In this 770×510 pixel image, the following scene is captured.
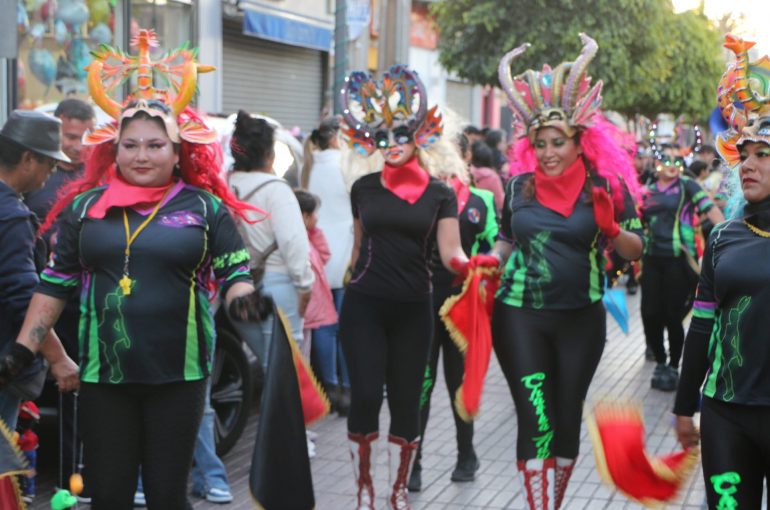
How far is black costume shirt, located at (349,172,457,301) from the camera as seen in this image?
6.20m

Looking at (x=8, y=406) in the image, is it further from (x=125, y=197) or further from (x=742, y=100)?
(x=742, y=100)

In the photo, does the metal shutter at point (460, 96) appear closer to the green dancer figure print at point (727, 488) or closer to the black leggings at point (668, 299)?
the black leggings at point (668, 299)

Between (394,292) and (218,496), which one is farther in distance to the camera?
(218,496)

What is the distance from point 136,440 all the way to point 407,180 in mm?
2346

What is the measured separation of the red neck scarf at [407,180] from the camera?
625cm

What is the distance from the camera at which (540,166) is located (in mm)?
5887

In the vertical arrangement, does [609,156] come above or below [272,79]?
below

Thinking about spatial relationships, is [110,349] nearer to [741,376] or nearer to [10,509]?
[10,509]

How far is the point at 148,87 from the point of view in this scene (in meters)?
4.80

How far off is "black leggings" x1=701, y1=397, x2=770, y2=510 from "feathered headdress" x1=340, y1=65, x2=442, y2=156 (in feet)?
9.17

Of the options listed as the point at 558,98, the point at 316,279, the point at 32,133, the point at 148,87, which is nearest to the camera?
the point at 148,87

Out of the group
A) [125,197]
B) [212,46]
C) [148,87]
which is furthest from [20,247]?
[212,46]

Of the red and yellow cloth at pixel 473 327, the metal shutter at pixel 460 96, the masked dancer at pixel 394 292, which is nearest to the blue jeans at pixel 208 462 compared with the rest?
the masked dancer at pixel 394 292

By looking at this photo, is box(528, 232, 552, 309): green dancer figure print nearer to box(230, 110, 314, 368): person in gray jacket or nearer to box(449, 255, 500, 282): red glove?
box(449, 255, 500, 282): red glove
